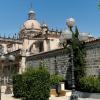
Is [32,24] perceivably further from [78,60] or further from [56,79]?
[78,60]

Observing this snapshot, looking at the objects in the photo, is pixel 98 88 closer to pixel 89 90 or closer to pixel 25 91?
pixel 89 90

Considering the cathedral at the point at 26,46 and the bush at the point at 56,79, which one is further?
the cathedral at the point at 26,46

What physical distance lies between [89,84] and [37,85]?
3510mm

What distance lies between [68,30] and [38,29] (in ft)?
184

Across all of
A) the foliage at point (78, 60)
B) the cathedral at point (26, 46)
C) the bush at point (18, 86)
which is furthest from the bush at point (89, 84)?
the cathedral at point (26, 46)

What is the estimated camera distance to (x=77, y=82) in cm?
2175

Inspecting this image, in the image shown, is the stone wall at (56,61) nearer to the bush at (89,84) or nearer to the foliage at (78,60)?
the foliage at (78,60)

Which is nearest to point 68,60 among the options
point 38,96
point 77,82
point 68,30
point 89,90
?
point 77,82

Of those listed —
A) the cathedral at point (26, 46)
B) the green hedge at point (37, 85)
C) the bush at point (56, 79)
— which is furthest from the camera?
the cathedral at point (26, 46)

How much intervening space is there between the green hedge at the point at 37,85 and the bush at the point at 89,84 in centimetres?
278

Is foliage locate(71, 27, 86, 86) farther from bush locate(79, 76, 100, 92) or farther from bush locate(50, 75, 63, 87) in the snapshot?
bush locate(50, 75, 63, 87)

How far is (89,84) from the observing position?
1986 cm

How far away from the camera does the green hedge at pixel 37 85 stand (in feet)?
60.5

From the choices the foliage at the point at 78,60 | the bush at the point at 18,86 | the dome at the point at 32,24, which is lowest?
the bush at the point at 18,86
